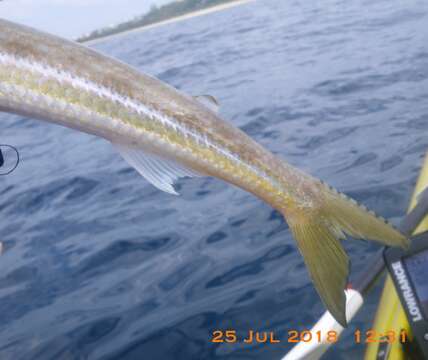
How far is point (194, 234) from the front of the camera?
7.79 metres

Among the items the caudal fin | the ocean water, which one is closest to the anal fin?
the caudal fin

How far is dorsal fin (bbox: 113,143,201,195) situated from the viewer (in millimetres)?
2322

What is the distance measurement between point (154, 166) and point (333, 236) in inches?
36.5

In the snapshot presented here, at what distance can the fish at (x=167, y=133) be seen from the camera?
7.12 ft

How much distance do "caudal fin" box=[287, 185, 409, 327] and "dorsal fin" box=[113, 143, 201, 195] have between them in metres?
0.59

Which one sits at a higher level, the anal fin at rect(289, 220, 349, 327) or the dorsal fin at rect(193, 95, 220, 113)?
the dorsal fin at rect(193, 95, 220, 113)

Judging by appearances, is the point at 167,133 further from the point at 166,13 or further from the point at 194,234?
the point at 166,13

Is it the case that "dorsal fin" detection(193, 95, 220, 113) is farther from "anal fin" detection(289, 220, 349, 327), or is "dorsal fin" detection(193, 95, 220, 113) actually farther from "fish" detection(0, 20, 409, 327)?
"anal fin" detection(289, 220, 349, 327)
